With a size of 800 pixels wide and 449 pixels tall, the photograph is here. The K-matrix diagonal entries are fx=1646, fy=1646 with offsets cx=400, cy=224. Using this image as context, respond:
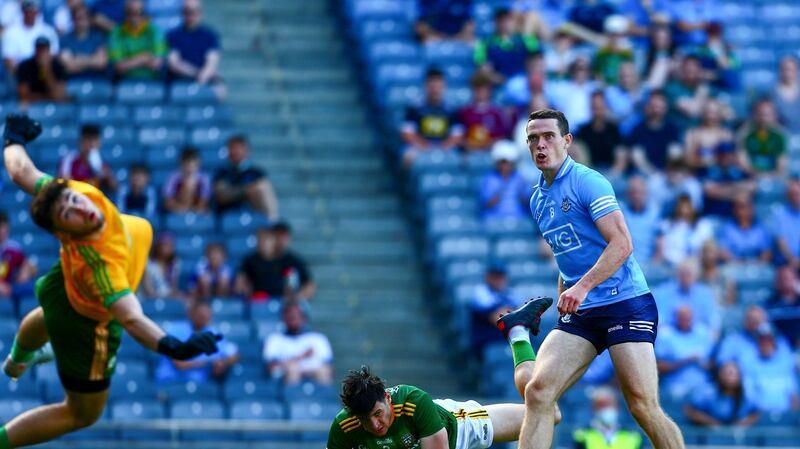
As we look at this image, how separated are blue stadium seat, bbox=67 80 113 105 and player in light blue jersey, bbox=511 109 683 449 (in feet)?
29.3

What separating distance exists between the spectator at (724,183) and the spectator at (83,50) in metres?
6.79

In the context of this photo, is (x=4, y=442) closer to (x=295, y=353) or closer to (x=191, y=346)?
(x=191, y=346)

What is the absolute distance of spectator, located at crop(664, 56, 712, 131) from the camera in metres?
19.2

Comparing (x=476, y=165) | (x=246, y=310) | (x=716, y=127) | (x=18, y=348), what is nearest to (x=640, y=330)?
(x=18, y=348)

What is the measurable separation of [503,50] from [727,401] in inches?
209

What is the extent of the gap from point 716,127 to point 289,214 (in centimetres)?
497

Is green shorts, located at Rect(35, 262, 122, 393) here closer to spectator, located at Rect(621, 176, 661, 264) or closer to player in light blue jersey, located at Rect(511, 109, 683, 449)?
player in light blue jersey, located at Rect(511, 109, 683, 449)

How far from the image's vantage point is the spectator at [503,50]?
18.9m

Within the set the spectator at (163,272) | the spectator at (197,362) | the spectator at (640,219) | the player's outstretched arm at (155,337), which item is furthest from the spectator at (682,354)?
the player's outstretched arm at (155,337)

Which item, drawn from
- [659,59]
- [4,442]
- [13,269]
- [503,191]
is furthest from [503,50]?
[4,442]

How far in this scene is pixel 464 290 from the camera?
16.2 metres

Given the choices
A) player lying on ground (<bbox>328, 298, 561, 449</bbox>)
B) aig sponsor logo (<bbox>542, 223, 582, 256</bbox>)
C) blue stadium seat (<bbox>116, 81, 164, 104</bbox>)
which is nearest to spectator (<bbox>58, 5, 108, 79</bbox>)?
blue stadium seat (<bbox>116, 81, 164, 104</bbox>)

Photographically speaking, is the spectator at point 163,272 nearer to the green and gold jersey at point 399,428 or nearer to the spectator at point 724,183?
the green and gold jersey at point 399,428

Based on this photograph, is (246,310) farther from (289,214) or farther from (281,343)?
(289,214)
